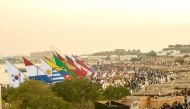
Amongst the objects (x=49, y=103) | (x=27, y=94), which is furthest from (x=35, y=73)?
(x=49, y=103)

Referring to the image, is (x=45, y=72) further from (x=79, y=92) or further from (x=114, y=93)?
(x=79, y=92)

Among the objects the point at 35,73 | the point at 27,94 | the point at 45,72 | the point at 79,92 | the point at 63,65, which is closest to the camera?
the point at 27,94

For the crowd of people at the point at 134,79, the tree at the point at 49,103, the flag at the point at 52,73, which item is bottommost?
the crowd of people at the point at 134,79

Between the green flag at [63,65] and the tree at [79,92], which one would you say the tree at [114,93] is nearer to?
the tree at [79,92]

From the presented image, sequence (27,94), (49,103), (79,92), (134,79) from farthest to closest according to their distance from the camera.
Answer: (134,79), (79,92), (27,94), (49,103)

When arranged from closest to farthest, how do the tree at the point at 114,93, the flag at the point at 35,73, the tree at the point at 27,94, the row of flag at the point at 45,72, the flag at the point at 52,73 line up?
the tree at the point at 27,94, the tree at the point at 114,93, the row of flag at the point at 45,72, the flag at the point at 35,73, the flag at the point at 52,73

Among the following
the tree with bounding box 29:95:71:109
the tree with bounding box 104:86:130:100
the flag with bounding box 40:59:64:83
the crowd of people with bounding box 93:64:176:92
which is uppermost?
the flag with bounding box 40:59:64:83

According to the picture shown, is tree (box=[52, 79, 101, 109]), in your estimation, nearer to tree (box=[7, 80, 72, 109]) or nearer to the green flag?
tree (box=[7, 80, 72, 109])

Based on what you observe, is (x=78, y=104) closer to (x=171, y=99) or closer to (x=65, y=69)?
(x=171, y=99)

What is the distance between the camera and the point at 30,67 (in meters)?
37.9

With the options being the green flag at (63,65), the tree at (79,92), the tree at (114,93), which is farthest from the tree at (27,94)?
the green flag at (63,65)

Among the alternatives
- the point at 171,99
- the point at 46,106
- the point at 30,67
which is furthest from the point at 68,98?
the point at 30,67

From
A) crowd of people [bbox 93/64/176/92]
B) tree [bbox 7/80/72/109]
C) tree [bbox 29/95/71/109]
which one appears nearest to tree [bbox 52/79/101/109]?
tree [bbox 7/80/72/109]

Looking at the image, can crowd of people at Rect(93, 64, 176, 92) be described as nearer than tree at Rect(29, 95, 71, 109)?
No
